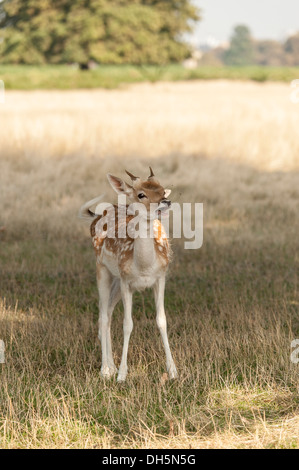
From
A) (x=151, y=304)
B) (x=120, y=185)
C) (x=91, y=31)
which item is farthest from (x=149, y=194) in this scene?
(x=91, y=31)

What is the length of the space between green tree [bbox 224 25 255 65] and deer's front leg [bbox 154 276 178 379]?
530 feet

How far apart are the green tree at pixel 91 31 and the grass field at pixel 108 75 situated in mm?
1292

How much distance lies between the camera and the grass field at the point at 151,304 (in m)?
5.21

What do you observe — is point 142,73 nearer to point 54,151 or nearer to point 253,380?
point 54,151

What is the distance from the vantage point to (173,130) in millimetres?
20469

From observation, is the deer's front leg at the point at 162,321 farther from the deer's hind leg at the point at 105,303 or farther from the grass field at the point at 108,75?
the grass field at the point at 108,75

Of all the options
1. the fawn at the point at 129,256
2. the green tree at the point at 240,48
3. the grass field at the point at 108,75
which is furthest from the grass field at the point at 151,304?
the green tree at the point at 240,48

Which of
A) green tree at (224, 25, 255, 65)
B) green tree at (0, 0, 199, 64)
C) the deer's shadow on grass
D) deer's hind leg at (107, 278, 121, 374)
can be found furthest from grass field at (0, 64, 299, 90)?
green tree at (224, 25, 255, 65)

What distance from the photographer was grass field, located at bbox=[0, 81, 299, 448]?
5.21m

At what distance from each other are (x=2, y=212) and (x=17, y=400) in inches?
299

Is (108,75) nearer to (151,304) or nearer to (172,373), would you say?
(151,304)

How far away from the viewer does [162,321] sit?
230 inches

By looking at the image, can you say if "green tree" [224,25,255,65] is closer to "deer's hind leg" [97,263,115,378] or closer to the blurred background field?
the blurred background field

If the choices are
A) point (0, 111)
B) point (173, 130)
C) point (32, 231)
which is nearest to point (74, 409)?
point (32, 231)
